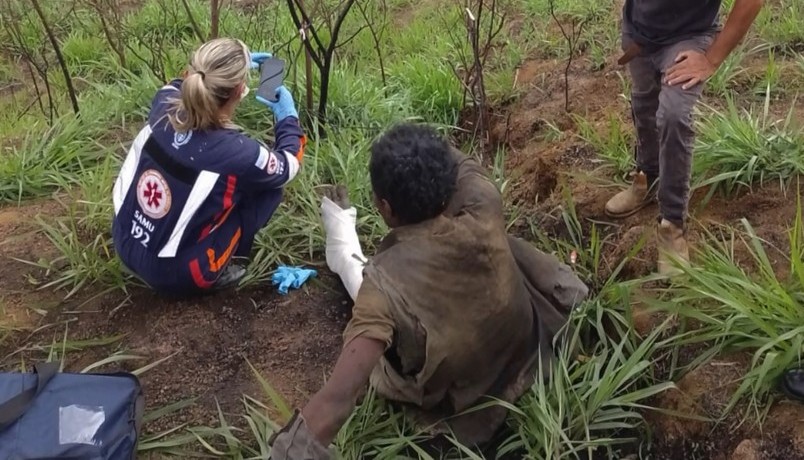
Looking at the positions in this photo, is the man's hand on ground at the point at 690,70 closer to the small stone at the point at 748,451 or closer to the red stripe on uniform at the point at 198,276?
the small stone at the point at 748,451

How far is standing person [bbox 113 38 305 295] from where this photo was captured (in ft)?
8.49

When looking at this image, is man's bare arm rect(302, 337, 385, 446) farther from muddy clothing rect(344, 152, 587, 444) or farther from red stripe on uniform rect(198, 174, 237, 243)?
red stripe on uniform rect(198, 174, 237, 243)

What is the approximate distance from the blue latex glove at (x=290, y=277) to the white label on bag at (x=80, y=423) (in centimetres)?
89

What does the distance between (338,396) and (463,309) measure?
1.45 feet

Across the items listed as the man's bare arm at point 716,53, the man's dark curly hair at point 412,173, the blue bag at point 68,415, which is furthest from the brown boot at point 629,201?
the blue bag at point 68,415

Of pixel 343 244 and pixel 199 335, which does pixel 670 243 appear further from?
pixel 199 335

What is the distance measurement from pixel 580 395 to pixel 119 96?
301cm

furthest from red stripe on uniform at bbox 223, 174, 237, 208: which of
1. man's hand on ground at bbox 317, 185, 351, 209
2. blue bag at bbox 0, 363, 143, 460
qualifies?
blue bag at bbox 0, 363, 143, 460

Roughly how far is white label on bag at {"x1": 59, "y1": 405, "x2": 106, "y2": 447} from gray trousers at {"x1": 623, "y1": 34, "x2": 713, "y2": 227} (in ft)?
6.05

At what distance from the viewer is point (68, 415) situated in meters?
2.14

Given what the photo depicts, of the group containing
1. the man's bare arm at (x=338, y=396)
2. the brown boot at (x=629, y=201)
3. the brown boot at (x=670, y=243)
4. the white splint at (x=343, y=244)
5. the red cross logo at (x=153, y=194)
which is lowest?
the brown boot at (x=629, y=201)

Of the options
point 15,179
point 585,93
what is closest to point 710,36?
point 585,93

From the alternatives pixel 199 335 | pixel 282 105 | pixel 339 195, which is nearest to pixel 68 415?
pixel 199 335

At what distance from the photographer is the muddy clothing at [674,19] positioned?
8.30 feet
